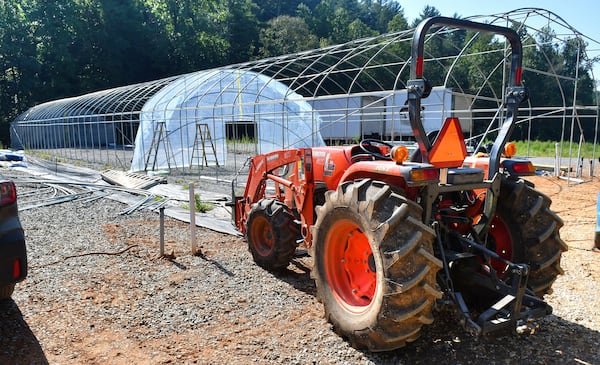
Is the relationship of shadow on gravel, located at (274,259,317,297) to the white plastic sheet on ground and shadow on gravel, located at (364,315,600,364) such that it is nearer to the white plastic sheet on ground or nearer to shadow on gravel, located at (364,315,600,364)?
shadow on gravel, located at (364,315,600,364)

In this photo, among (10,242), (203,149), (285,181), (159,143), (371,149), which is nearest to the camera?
(10,242)

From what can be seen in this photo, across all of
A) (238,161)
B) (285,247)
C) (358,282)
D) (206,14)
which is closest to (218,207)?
(285,247)

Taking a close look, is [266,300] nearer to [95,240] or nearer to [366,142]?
[366,142]

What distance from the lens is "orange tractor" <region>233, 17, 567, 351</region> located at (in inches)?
124

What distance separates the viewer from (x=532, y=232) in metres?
3.82

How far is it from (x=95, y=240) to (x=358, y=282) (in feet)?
15.9

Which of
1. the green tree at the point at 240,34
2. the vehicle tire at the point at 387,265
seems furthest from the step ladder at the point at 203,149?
the green tree at the point at 240,34

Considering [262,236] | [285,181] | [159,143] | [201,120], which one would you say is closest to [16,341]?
[262,236]

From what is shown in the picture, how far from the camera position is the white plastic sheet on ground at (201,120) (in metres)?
16.9

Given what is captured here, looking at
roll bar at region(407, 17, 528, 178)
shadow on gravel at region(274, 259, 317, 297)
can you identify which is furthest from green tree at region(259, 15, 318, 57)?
roll bar at region(407, 17, 528, 178)

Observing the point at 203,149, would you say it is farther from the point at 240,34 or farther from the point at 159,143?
the point at 240,34

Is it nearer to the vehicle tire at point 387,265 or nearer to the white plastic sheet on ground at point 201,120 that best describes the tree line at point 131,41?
the white plastic sheet on ground at point 201,120

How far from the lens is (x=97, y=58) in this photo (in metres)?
42.2

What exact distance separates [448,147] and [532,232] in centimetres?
107
